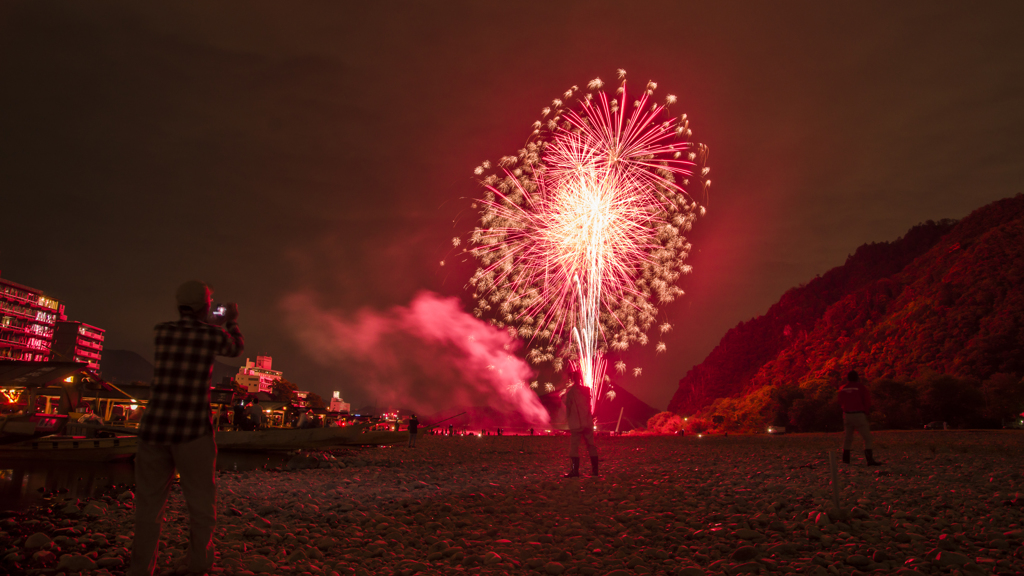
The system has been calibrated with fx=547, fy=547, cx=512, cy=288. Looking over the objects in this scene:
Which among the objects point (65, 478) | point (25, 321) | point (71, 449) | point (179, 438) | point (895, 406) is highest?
point (25, 321)

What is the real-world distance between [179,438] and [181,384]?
357mm

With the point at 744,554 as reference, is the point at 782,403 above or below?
above

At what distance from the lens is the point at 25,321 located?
105000mm

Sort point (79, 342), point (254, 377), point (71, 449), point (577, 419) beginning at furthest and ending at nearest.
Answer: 1. point (254, 377)
2. point (79, 342)
3. point (71, 449)
4. point (577, 419)

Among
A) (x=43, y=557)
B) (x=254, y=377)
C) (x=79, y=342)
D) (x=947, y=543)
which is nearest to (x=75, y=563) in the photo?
(x=43, y=557)

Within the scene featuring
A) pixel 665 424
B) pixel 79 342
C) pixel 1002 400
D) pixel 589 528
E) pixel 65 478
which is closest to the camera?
pixel 589 528

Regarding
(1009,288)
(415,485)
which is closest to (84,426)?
(415,485)

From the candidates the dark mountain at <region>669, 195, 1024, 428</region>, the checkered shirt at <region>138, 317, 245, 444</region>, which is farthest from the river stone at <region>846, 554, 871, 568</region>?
the dark mountain at <region>669, 195, 1024, 428</region>

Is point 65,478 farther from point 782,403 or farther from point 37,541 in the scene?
point 782,403

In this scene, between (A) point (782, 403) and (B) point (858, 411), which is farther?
(A) point (782, 403)

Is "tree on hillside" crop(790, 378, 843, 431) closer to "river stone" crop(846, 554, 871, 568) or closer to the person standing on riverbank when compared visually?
the person standing on riverbank

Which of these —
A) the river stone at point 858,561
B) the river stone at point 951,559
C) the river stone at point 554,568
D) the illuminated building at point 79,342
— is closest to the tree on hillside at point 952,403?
the river stone at point 951,559

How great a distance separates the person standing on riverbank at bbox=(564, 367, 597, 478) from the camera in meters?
9.93

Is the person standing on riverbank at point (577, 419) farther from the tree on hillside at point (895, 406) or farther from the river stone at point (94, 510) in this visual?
the tree on hillside at point (895, 406)
